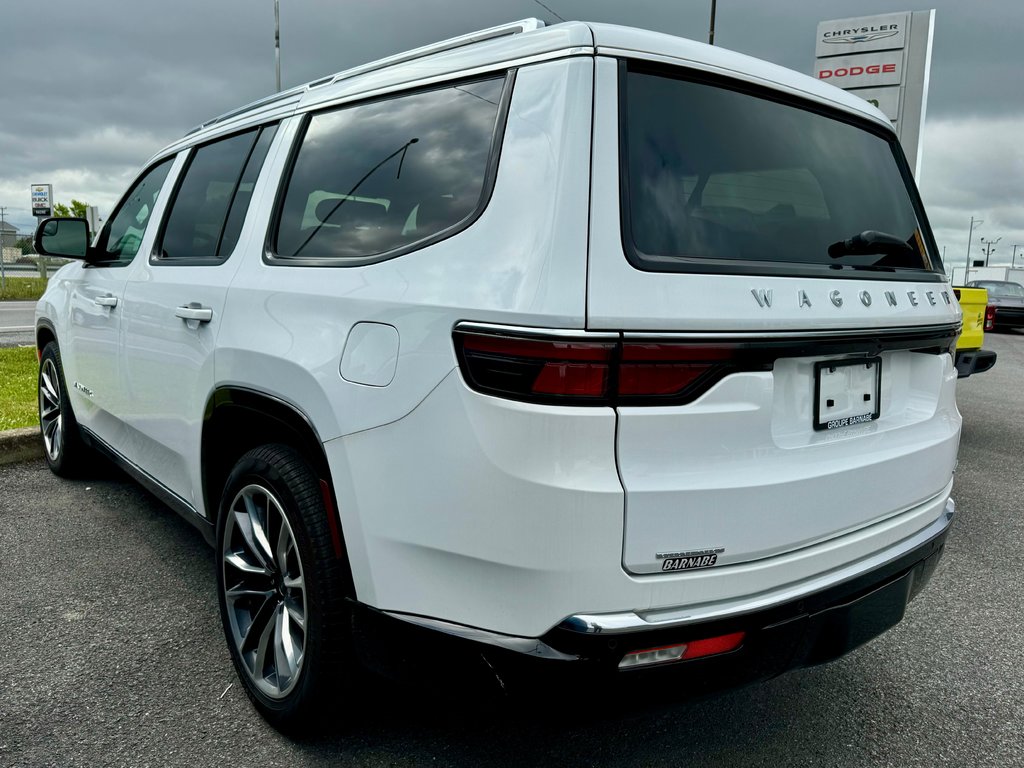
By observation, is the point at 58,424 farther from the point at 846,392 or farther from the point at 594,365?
the point at 846,392

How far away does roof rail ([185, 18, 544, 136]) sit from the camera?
201 cm

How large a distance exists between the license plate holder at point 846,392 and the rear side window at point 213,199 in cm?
185

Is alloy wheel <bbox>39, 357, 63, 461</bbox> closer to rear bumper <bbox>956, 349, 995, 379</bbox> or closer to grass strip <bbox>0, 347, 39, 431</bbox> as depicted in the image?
grass strip <bbox>0, 347, 39, 431</bbox>

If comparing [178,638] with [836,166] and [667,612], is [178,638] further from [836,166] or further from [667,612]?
[836,166]

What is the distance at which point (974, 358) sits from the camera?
589cm

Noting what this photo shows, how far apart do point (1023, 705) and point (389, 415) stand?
90.6 inches

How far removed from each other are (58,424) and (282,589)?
3.07m

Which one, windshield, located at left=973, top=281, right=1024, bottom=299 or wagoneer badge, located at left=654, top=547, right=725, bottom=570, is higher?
wagoneer badge, located at left=654, top=547, right=725, bottom=570

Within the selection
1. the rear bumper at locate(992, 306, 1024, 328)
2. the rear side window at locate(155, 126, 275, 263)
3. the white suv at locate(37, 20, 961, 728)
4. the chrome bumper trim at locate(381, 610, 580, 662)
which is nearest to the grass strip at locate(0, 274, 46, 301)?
the rear side window at locate(155, 126, 275, 263)

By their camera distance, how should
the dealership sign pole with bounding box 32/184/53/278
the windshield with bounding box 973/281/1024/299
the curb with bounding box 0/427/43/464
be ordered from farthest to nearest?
the windshield with bounding box 973/281/1024/299 < the dealership sign pole with bounding box 32/184/53/278 < the curb with bounding box 0/427/43/464

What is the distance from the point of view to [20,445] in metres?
5.21

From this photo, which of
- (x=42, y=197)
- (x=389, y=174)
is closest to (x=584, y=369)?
(x=389, y=174)

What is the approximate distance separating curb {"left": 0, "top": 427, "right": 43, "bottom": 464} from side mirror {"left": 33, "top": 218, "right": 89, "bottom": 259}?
1696 millimetres

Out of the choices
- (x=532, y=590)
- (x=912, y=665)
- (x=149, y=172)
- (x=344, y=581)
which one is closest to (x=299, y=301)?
(x=344, y=581)
